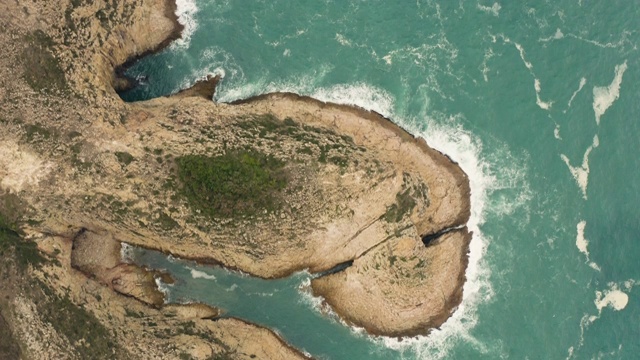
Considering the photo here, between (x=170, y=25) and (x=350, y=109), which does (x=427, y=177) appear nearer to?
(x=350, y=109)

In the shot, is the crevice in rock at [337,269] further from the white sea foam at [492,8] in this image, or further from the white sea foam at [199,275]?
the white sea foam at [492,8]

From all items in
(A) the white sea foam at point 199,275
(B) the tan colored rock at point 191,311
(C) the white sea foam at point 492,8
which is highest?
(C) the white sea foam at point 492,8

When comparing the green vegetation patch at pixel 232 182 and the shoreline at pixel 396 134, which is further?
the shoreline at pixel 396 134

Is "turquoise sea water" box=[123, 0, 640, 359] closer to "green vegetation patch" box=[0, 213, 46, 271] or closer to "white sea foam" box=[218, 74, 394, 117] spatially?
"white sea foam" box=[218, 74, 394, 117]

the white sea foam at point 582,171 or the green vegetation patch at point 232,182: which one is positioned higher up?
the white sea foam at point 582,171

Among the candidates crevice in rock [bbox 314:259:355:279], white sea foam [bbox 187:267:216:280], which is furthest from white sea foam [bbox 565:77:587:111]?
white sea foam [bbox 187:267:216:280]

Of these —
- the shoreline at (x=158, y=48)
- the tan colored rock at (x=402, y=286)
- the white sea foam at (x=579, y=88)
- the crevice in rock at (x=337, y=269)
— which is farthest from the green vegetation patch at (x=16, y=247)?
the white sea foam at (x=579, y=88)

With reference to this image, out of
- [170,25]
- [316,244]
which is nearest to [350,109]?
[316,244]
